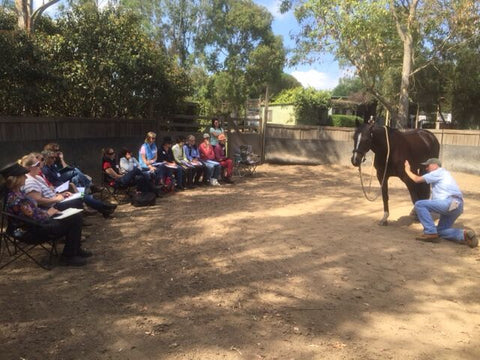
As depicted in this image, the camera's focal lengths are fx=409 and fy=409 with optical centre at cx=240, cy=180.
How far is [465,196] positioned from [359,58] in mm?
7667

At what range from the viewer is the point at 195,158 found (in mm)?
10266

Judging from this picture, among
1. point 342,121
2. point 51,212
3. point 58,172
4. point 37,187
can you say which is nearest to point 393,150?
point 51,212

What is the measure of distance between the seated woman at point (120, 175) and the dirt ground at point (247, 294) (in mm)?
771

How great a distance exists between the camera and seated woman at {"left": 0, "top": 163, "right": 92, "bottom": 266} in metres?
4.40

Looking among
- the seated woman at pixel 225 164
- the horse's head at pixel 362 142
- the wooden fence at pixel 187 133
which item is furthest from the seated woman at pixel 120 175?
the horse's head at pixel 362 142

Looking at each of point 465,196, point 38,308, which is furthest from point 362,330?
point 465,196

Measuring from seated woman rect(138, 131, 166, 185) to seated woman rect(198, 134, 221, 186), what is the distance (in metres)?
1.60

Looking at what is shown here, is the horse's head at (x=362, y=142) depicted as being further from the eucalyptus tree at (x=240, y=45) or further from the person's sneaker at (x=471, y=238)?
the eucalyptus tree at (x=240, y=45)

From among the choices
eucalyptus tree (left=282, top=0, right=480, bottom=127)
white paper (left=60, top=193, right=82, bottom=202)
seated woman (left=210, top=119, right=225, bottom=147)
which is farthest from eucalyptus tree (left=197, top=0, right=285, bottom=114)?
white paper (left=60, top=193, right=82, bottom=202)

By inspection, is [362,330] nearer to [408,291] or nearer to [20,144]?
[408,291]

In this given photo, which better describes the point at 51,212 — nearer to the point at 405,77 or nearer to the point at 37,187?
the point at 37,187

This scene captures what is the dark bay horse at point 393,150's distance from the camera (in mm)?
6820

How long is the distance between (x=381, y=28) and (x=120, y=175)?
441 inches

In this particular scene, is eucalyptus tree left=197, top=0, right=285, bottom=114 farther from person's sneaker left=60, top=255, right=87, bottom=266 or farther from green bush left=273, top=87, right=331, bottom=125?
person's sneaker left=60, top=255, right=87, bottom=266
